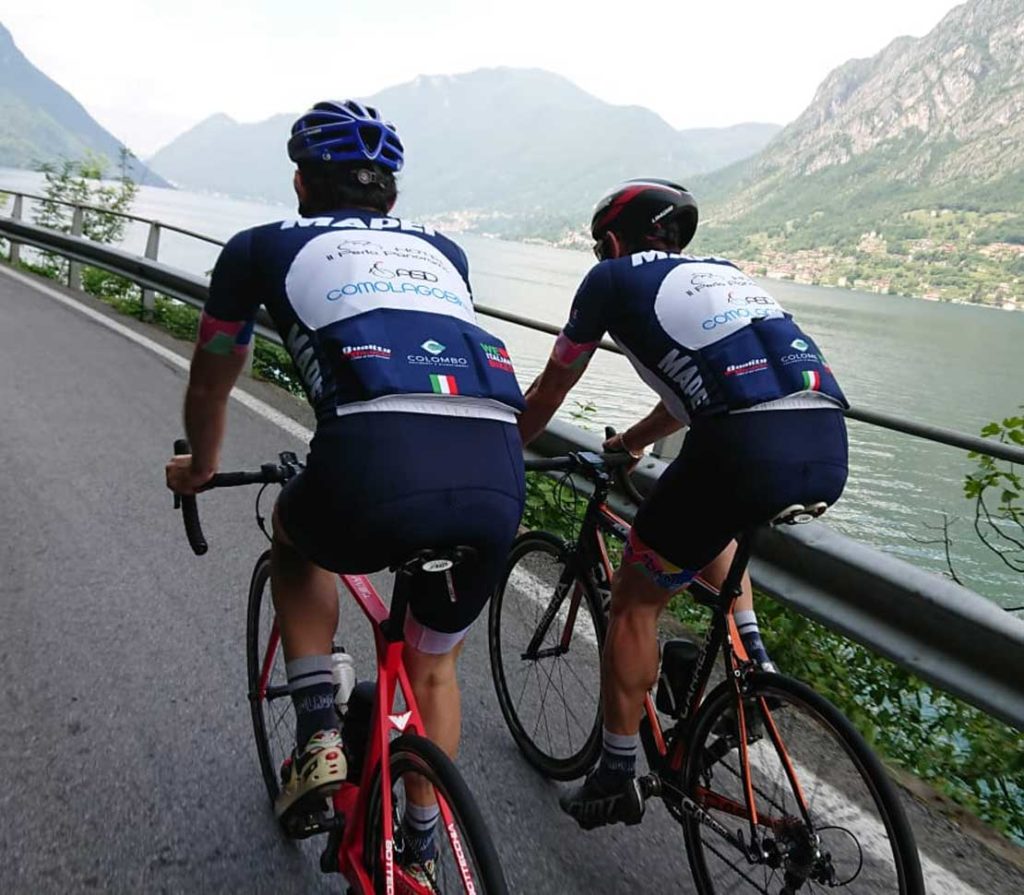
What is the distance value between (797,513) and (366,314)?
1.23 meters

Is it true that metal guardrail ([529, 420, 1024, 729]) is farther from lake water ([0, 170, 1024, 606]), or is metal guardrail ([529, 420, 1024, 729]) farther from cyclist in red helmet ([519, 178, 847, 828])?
lake water ([0, 170, 1024, 606])

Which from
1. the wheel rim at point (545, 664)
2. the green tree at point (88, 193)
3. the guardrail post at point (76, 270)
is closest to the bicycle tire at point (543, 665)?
the wheel rim at point (545, 664)

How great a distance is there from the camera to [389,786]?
70.1 inches

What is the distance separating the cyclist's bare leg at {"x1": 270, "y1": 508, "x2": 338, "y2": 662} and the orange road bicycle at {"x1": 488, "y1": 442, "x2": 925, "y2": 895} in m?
0.76

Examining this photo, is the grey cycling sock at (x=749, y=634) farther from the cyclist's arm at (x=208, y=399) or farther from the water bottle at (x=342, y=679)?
the cyclist's arm at (x=208, y=399)

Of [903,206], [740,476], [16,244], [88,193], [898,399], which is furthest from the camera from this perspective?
[903,206]

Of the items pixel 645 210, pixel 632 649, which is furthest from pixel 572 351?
pixel 632 649

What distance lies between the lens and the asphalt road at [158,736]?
229 cm

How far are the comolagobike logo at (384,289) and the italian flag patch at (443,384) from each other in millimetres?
211

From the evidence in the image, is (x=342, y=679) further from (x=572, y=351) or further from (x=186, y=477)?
(x=572, y=351)

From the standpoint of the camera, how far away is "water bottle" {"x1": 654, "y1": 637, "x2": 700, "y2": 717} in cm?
247

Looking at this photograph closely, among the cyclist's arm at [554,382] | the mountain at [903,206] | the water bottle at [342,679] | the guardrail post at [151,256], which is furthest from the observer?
the mountain at [903,206]

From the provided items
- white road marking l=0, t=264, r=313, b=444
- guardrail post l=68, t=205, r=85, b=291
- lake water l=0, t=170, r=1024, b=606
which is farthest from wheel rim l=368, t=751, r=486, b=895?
guardrail post l=68, t=205, r=85, b=291

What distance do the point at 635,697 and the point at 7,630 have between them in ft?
7.90
